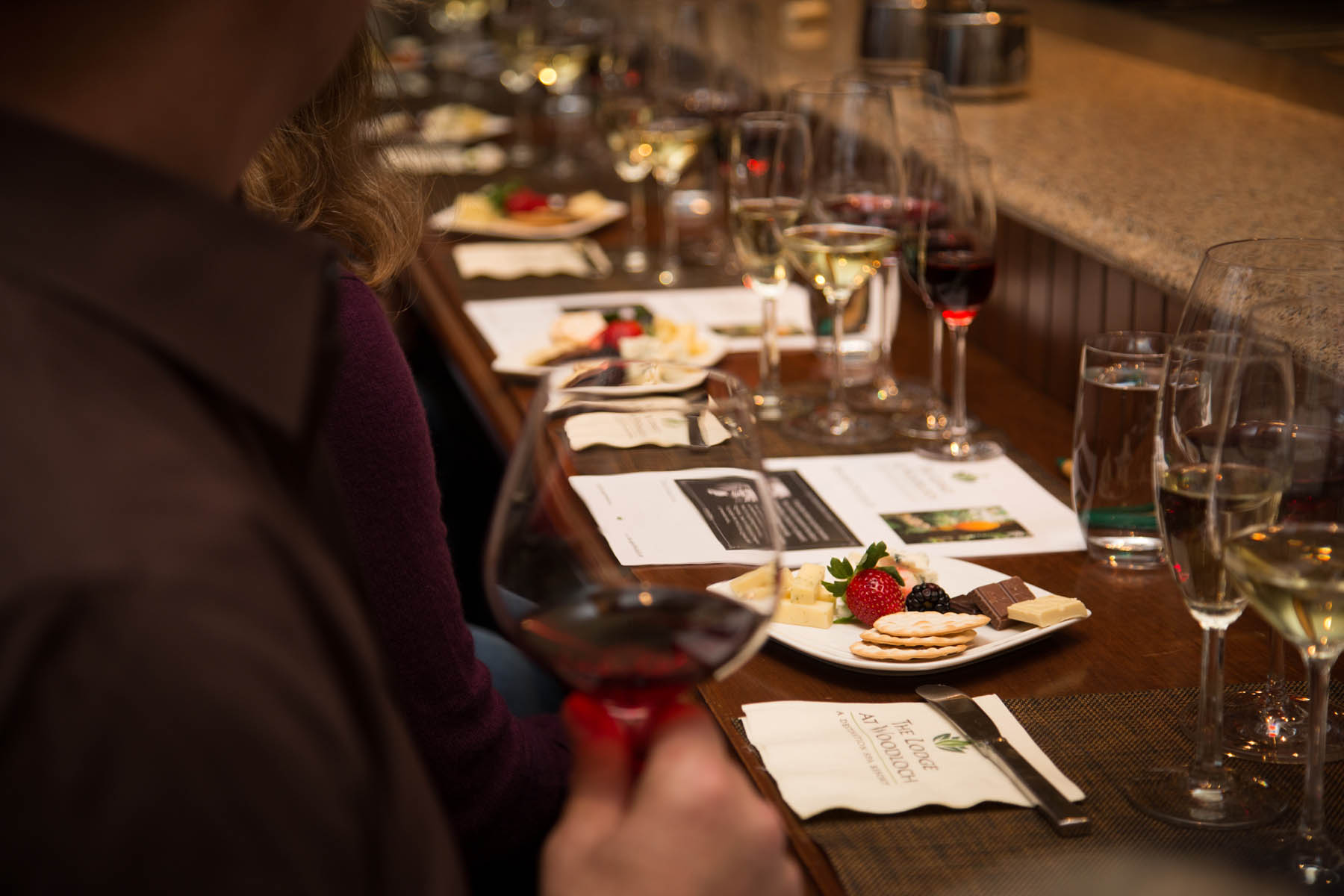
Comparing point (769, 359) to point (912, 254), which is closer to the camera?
point (912, 254)

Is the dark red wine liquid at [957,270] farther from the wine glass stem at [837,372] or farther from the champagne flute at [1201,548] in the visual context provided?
the champagne flute at [1201,548]

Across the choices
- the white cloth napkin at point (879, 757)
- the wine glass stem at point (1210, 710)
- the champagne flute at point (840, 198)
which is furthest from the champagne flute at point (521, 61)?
the wine glass stem at point (1210, 710)

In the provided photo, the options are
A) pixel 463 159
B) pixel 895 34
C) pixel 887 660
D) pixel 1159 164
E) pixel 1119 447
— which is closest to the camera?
pixel 887 660

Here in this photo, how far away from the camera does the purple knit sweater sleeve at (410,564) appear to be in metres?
1.08

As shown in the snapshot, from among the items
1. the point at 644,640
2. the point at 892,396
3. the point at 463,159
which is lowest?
the point at 892,396

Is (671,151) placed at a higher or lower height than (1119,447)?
higher

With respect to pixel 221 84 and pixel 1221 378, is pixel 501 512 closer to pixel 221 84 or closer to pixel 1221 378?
pixel 221 84

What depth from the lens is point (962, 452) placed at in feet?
5.15

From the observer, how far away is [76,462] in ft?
1.60

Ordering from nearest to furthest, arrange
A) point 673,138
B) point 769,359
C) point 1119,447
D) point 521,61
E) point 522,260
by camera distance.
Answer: point 1119,447
point 769,359
point 673,138
point 522,260
point 521,61

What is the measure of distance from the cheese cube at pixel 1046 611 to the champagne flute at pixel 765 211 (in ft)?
2.09

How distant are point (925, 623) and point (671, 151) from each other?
143cm

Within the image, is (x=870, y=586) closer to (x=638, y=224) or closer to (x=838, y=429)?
(x=838, y=429)

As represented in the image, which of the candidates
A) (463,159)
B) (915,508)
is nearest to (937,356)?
(915,508)
